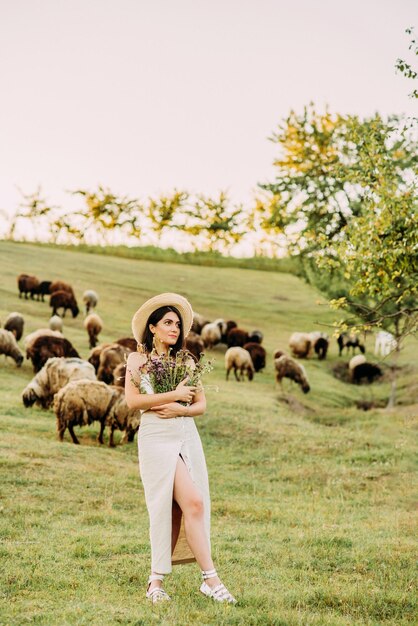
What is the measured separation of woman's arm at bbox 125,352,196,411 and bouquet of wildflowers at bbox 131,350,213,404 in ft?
0.11

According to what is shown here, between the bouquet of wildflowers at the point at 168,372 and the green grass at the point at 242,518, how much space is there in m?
0.67

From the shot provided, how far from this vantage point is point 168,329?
6078 mm

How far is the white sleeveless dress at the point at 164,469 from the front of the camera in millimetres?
5672

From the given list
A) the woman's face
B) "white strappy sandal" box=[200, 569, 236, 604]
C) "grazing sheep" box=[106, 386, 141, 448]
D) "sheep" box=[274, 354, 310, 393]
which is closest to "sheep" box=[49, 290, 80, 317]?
"sheep" box=[274, 354, 310, 393]

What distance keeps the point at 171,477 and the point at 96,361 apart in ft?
55.3


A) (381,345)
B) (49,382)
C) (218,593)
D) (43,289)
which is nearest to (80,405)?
(49,382)

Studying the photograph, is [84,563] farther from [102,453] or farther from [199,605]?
[102,453]

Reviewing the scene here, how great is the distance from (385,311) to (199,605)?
74.8ft

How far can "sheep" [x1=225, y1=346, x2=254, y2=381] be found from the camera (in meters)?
27.6

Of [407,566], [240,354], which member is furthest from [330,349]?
[407,566]

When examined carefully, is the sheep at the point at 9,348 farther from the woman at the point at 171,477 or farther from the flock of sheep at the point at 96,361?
the woman at the point at 171,477

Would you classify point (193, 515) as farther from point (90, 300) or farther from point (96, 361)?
point (90, 300)

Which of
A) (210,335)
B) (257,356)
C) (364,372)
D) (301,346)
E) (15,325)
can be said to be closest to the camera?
(15,325)

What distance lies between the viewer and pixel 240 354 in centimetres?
2762
